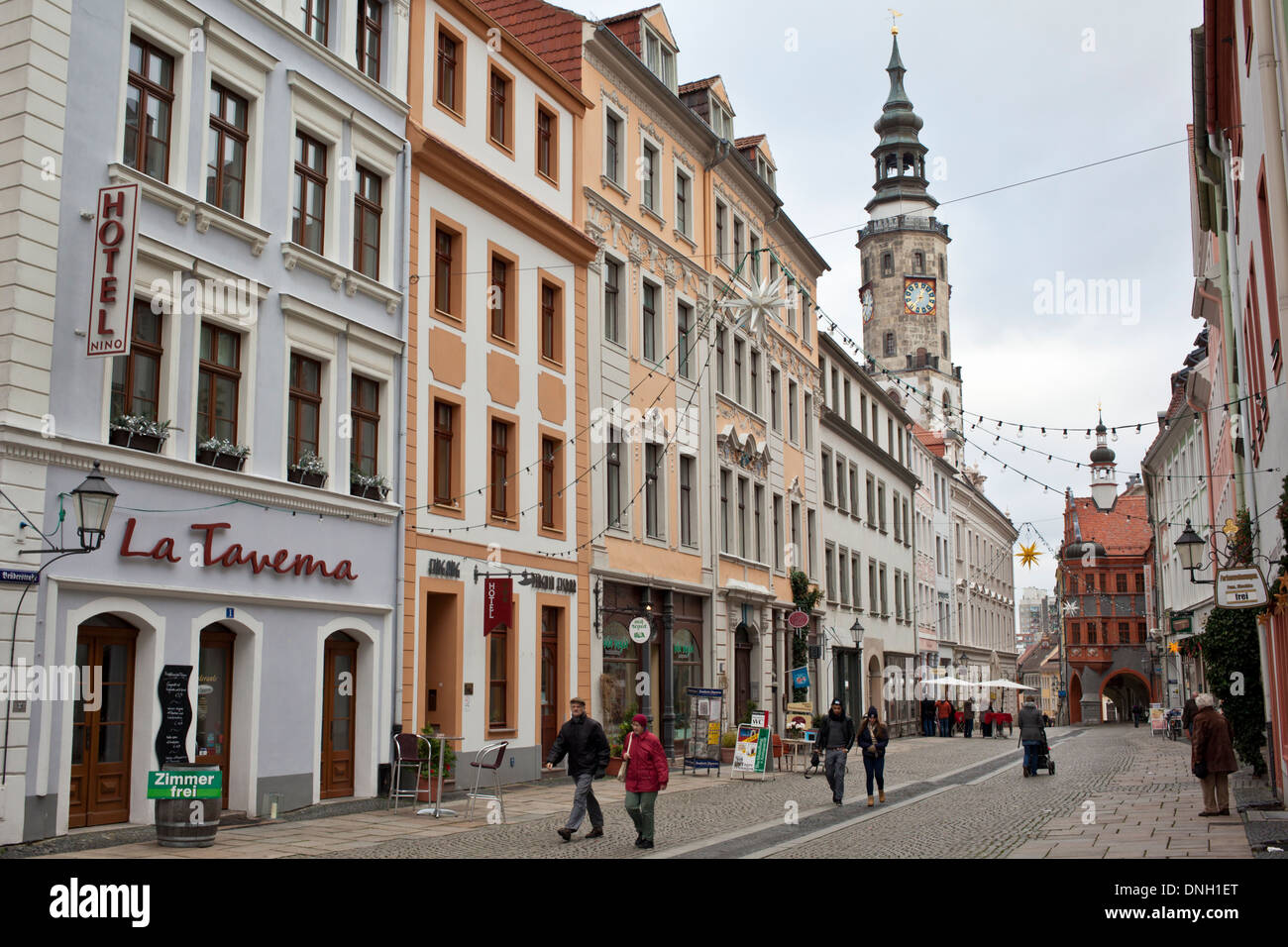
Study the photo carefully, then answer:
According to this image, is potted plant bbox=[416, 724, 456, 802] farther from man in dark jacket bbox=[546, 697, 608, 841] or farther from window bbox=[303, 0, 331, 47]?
window bbox=[303, 0, 331, 47]

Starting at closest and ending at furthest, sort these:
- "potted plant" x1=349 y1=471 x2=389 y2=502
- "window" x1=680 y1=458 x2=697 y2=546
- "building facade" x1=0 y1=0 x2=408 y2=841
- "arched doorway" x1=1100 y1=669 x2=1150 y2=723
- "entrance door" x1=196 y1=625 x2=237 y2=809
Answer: "building facade" x1=0 y1=0 x2=408 y2=841 → "entrance door" x1=196 y1=625 x2=237 y2=809 → "potted plant" x1=349 y1=471 x2=389 y2=502 → "window" x1=680 y1=458 x2=697 y2=546 → "arched doorway" x1=1100 y1=669 x2=1150 y2=723

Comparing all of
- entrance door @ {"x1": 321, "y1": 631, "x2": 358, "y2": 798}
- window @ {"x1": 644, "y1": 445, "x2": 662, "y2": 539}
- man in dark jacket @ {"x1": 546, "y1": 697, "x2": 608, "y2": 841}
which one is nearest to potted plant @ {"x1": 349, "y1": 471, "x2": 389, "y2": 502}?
entrance door @ {"x1": 321, "y1": 631, "x2": 358, "y2": 798}

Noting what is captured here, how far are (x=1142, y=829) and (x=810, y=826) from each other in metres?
4.19

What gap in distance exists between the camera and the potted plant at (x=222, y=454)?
55.2 ft

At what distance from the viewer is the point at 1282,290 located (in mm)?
12844

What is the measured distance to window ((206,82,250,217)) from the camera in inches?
691

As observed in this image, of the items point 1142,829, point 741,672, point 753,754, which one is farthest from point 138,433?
point 741,672

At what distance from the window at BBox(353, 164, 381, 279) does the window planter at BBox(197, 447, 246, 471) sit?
14.6ft

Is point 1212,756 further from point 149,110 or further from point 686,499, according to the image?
point 686,499

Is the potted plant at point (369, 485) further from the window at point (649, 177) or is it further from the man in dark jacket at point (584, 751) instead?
the window at point (649, 177)
